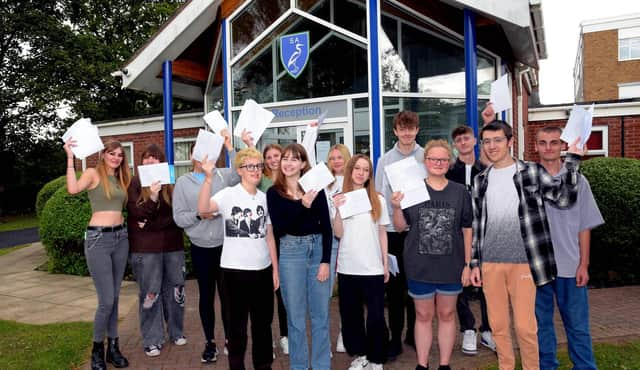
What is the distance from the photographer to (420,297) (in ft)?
11.1

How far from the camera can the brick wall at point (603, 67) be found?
32906mm

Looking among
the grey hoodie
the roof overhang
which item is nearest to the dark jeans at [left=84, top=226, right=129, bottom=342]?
the grey hoodie

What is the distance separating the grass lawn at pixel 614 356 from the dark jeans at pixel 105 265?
125 inches

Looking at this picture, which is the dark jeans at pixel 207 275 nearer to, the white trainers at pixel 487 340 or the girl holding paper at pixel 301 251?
the girl holding paper at pixel 301 251

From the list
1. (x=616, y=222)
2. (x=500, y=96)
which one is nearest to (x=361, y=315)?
(x=500, y=96)

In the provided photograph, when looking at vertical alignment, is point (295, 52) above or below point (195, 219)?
above

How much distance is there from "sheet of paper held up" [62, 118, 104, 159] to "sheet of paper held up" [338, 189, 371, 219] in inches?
81.9

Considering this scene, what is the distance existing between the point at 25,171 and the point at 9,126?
Result: 2.70m

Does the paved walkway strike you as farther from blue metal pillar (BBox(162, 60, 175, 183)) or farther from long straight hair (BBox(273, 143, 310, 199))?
blue metal pillar (BBox(162, 60, 175, 183))

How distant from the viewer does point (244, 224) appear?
339cm

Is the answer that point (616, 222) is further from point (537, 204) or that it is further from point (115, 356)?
point (115, 356)

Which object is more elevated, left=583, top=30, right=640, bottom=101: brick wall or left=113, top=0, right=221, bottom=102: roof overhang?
left=583, top=30, right=640, bottom=101: brick wall

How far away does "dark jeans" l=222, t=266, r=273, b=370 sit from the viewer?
3.40 meters

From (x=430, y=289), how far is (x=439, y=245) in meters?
0.33
